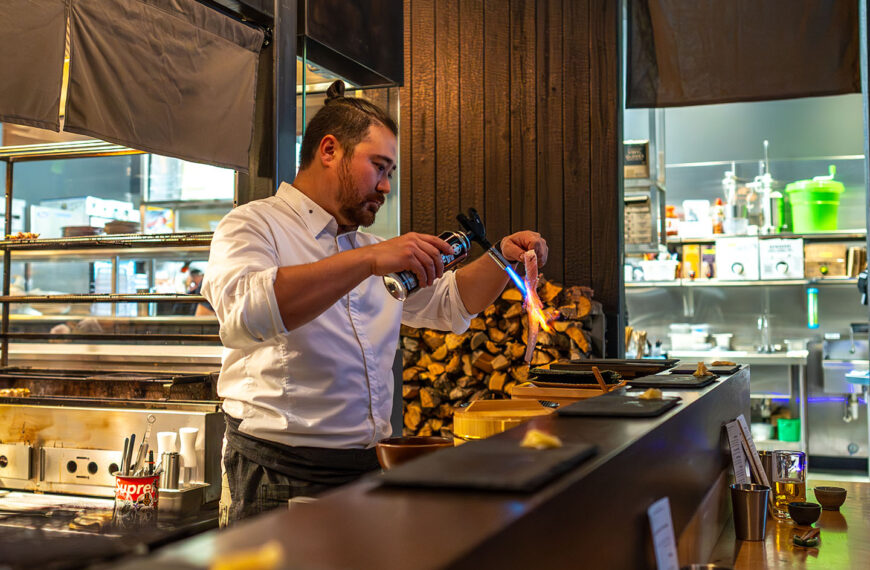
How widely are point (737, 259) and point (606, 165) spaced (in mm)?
3403

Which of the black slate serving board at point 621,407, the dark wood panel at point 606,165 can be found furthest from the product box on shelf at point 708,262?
the black slate serving board at point 621,407

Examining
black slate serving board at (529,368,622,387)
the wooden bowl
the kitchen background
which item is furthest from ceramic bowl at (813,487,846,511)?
the kitchen background

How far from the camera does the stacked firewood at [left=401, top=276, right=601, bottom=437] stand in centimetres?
484

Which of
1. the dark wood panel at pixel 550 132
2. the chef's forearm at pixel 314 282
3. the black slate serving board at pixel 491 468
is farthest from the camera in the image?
the dark wood panel at pixel 550 132

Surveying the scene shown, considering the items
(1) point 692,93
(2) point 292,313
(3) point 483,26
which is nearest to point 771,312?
(1) point 692,93

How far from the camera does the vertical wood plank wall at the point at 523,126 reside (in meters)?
5.09

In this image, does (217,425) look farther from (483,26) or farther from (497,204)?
(483,26)

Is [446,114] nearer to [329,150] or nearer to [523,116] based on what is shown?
[523,116]

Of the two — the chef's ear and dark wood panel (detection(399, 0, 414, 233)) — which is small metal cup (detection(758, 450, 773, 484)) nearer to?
the chef's ear

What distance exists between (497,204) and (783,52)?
1990mm

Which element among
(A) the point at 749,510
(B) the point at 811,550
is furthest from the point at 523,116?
(B) the point at 811,550

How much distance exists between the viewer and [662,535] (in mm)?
1346

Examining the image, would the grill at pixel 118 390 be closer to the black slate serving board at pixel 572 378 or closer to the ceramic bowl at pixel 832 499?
the black slate serving board at pixel 572 378

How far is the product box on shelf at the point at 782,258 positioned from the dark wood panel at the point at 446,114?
3812mm
